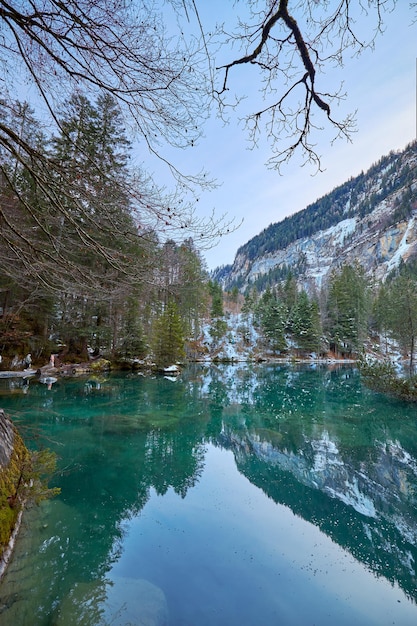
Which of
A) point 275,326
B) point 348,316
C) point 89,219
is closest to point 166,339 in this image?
point 89,219

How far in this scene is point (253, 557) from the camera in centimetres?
341

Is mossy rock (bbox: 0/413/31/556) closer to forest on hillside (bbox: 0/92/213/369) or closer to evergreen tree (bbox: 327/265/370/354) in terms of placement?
forest on hillside (bbox: 0/92/213/369)

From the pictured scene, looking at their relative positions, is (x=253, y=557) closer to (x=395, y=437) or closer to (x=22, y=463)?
(x=22, y=463)

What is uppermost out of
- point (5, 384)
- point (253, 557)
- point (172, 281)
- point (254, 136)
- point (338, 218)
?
point (338, 218)

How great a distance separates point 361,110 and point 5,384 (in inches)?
529

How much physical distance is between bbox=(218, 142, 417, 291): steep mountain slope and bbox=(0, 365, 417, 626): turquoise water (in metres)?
71.7

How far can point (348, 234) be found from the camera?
110m

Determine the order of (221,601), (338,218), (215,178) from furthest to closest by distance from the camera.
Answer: (338,218)
(221,601)
(215,178)

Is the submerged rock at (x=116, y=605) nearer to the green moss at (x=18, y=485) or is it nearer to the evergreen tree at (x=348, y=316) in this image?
the green moss at (x=18, y=485)

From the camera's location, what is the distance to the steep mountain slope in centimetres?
8806

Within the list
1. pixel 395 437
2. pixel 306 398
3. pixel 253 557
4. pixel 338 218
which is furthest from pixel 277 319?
pixel 338 218

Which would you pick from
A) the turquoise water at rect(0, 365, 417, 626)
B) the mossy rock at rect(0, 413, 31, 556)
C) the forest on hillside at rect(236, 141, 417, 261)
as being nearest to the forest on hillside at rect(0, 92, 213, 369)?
the turquoise water at rect(0, 365, 417, 626)

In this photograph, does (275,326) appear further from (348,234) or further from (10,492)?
(348,234)

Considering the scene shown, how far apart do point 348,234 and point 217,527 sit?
4805 inches
